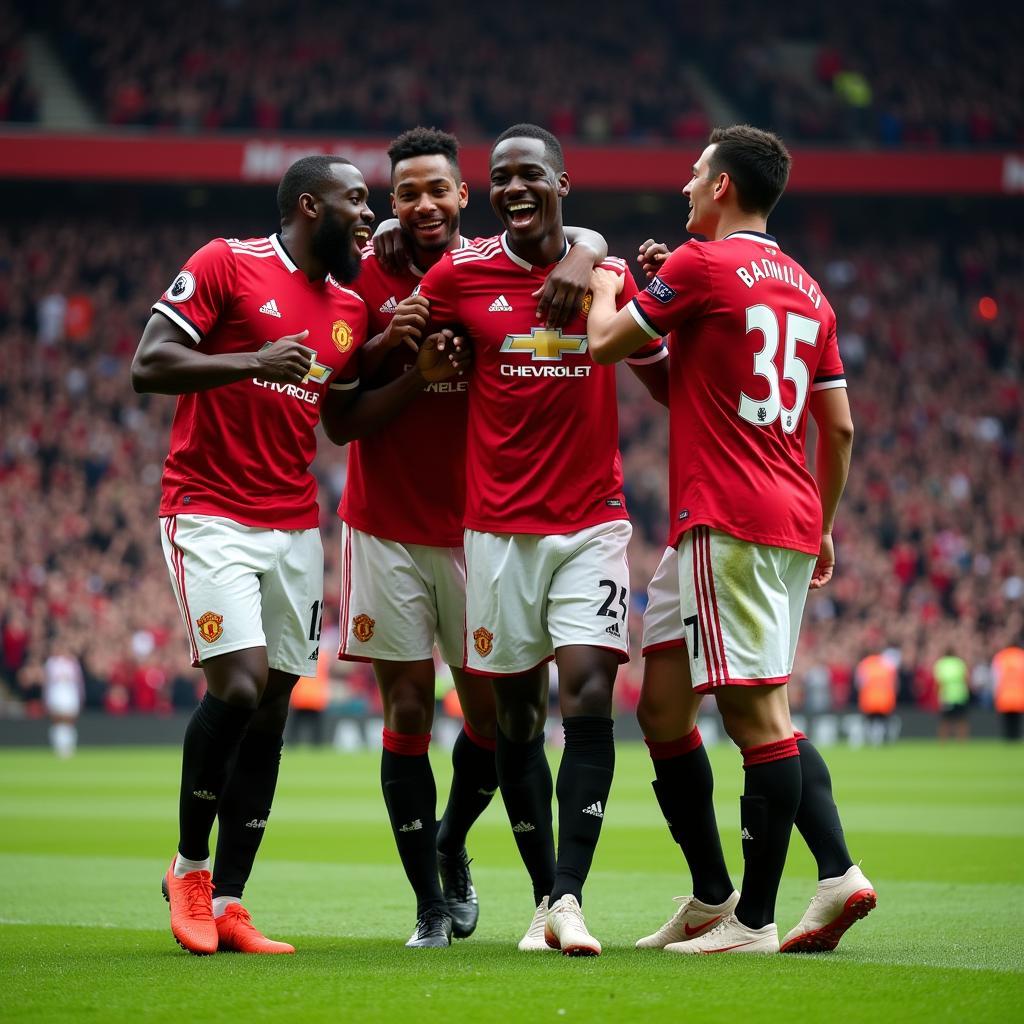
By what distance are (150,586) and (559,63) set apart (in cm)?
1507

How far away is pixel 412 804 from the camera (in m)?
5.89

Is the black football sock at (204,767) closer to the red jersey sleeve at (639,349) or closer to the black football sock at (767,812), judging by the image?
the black football sock at (767,812)

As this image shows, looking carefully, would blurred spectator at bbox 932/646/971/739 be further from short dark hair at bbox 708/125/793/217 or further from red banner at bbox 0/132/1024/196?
short dark hair at bbox 708/125/793/217

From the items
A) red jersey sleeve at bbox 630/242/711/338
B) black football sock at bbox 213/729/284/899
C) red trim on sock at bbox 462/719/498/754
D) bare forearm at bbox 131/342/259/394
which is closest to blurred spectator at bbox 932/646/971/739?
red trim on sock at bbox 462/719/498/754

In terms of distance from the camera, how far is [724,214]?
549 centimetres

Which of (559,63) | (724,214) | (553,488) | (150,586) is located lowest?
(150,586)

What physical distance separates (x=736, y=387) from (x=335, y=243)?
1640 mm

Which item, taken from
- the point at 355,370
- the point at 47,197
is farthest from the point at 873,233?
the point at 355,370

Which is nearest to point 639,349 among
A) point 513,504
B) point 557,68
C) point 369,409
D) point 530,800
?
point 513,504

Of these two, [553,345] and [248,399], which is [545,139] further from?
[248,399]

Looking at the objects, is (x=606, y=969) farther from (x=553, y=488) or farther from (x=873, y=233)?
(x=873, y=233)

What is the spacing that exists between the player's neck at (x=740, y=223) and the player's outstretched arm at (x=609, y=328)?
41 centimetres

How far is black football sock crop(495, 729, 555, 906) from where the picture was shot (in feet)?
19.0

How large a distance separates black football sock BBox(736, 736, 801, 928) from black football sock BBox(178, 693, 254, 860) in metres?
1.69
